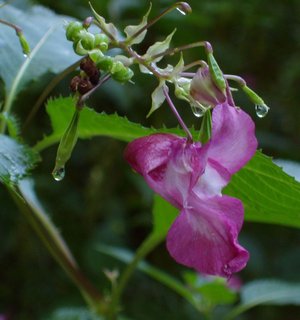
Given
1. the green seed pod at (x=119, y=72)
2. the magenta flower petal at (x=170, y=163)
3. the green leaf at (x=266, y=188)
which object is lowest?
the green leaf at (x=266, y=188)

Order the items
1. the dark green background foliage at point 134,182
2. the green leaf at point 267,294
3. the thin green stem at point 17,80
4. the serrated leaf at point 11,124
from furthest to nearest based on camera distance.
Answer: the dark green background foliage at point 134,182 → the green leaf at point 267,294 → the thin green stem at point 17,80 → the serrated leaf at point 11,124

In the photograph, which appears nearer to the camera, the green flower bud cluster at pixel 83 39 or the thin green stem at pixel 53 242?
the green flower bud cluster at pixel 83 39

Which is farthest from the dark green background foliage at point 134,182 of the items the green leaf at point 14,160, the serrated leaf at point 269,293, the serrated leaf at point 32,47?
the green leaf at point 14,160

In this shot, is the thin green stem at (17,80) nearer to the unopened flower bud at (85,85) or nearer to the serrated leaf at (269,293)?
the unopened flower bud at (85,85)

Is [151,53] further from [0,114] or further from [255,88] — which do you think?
[255,88]

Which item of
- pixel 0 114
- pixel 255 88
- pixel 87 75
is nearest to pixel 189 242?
pixel 87 75

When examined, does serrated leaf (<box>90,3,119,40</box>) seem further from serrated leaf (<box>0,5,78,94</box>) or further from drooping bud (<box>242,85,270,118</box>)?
serrated leaf (<box>0,5,78,94</box>)

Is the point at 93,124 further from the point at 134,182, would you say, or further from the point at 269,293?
the point at 134,182
